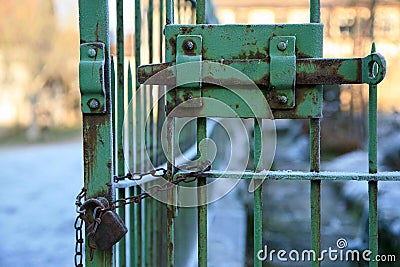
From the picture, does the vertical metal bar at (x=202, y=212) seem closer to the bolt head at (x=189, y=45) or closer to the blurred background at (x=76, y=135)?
the bolt head at (x=189, y=45)

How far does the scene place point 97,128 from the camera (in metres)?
1.41

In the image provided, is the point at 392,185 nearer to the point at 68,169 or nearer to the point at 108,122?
the point at 108,122

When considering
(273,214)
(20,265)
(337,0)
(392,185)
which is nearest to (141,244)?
(392,185)

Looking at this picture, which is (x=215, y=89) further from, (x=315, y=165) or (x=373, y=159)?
(x=373, y=159)

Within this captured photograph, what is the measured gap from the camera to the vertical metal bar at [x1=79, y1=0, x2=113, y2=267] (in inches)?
54.9

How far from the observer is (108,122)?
55.2 inches

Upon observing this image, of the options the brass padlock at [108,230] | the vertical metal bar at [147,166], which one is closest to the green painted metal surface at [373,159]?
the brass padlock at [108,230]

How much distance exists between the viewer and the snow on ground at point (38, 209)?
4964 mm

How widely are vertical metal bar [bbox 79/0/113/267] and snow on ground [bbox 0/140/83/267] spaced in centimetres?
342

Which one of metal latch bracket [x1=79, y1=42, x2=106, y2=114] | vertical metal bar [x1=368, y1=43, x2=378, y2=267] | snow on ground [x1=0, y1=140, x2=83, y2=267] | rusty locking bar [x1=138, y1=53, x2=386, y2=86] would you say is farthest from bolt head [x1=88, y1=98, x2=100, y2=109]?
snow on ground [x1=0, y1=140, x2=83, y2=267]

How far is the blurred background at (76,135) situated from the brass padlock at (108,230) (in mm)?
762

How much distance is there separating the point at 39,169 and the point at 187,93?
10562 millimetres

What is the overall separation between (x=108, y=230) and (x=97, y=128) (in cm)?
27

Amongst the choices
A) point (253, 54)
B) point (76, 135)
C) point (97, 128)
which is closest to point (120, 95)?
point (97, 128)
